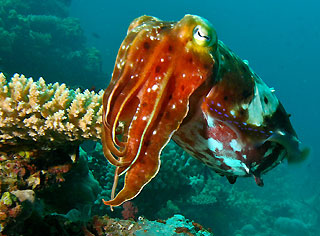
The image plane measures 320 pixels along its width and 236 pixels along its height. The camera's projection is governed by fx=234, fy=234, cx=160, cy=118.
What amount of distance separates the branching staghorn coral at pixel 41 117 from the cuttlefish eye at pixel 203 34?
1.50 meters

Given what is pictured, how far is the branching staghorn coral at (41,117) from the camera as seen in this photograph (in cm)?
255

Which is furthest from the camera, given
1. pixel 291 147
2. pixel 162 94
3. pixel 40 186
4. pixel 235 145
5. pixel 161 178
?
pixel 161 178

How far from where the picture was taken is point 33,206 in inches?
78.5

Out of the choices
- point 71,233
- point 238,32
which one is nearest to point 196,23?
point 71,233

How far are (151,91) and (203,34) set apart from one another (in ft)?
1.65

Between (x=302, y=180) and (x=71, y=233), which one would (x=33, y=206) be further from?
(x=302, y=180)

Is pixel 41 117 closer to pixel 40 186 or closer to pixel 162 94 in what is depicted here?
pixel 40 186

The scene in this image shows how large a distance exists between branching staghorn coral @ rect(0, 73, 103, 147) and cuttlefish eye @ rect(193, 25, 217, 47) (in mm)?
1503

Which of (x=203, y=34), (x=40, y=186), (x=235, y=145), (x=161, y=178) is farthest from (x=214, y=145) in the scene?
(x=161, y=178)

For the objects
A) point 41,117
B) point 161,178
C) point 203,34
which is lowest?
point 161,178

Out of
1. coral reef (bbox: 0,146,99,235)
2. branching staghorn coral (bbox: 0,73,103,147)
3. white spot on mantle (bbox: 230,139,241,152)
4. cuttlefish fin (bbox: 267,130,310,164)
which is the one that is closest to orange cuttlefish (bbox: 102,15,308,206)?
white spot on mantle (bbox: 230,139,241,152)

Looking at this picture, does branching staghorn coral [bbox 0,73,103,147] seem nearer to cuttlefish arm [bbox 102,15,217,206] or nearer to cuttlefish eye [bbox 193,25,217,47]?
cuttlefish arm [bbox 102,15,217,206]

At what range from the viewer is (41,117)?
274 cm

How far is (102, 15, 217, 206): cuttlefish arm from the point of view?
1427 millimetres
